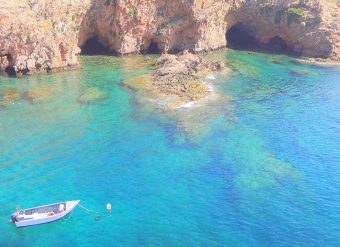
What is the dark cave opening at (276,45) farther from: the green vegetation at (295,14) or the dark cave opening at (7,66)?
the dark cave opening at (7,66)

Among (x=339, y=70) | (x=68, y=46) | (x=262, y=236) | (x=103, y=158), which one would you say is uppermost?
(x=68, y=46)

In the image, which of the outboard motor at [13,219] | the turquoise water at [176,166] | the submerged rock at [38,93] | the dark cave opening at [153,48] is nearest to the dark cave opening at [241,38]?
the dark cave opening at [153,48]

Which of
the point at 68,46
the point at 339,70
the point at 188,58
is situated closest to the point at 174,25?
the point at 188,58

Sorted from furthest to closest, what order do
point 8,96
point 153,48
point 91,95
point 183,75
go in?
point 153,48 < point 183,75 < point 91,95 < point 8,96

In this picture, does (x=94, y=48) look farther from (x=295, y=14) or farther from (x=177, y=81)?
(x=295, y=14)

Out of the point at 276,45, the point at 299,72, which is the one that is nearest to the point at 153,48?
the point at 276,45

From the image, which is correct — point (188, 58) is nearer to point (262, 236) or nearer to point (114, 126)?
point (114, 126)
